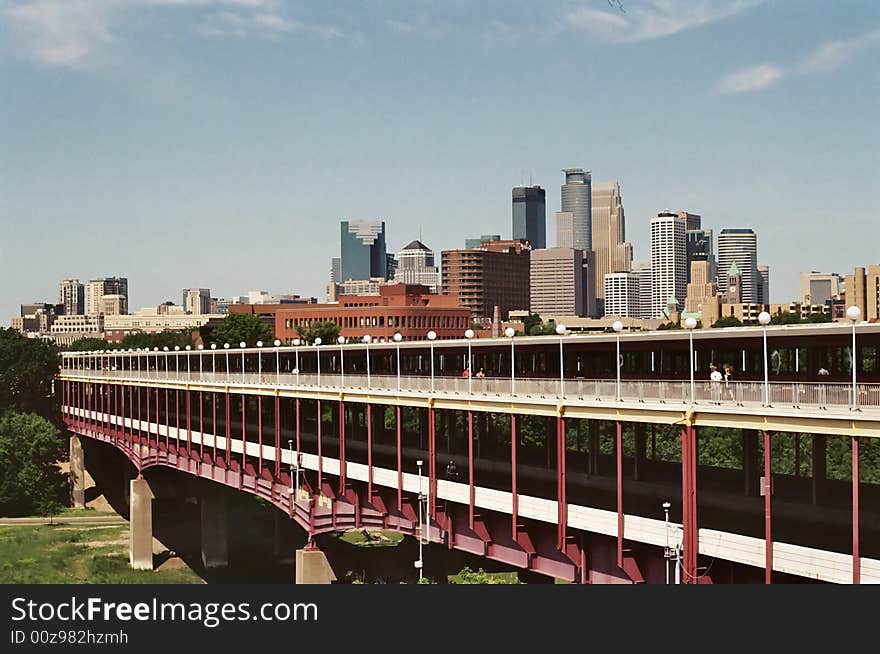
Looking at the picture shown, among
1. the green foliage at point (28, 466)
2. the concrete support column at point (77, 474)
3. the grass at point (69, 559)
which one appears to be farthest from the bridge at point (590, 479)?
the concrete support column at point (77, 474)

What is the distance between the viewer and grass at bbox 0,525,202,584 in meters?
91.7

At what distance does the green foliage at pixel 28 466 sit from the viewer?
118088 mm

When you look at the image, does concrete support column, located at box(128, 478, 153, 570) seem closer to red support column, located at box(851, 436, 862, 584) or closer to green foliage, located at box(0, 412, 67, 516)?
green foliage, located at box(0, 412, 67, 516)

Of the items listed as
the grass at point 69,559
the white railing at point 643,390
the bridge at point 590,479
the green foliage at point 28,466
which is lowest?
the grass at point 69,559

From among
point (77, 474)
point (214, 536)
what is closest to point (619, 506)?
point (214, 536)

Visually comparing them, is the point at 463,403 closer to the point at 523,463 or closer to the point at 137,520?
the point at 523,463

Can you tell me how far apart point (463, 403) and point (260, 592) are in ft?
64.3

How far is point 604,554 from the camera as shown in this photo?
4541 cm

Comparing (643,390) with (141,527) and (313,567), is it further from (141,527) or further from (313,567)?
(141,527)

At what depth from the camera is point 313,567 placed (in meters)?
69.5

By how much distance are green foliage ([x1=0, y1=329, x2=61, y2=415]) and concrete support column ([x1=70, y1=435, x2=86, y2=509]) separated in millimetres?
8222

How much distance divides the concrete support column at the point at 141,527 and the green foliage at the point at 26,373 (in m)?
37.0

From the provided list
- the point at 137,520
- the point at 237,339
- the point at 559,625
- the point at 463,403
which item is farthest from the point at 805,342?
the point at 237,339

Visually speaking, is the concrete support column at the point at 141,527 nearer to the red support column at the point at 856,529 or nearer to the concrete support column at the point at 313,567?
the concrete support column at the point at 313,567
